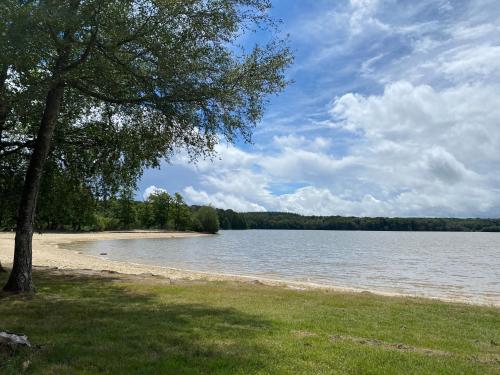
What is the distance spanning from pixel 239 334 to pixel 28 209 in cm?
712

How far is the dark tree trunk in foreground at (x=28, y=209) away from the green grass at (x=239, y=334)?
67cm

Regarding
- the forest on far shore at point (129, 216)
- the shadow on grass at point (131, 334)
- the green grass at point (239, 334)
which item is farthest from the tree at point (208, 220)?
the shadow on grass at point (131, 334)

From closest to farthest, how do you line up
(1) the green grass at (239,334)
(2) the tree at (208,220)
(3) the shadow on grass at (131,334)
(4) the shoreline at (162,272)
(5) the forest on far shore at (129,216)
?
(3) the shadow on grass at (131,334), (1) the green grass at (239,334), (5) the forest on far shore at (129,216), (4) the shoreline at (162,272), (2) the tree at (208,220)

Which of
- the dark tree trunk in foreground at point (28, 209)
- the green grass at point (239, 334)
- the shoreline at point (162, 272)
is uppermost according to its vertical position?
the dark tree trunk in foreground at point (28, 209)

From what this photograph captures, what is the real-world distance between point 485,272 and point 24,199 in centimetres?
3393

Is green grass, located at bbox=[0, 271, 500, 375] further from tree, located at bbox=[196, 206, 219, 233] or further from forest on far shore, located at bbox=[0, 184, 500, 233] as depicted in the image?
tree, located at bbox=[196, 206, 219, 233]

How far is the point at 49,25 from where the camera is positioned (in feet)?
31.3

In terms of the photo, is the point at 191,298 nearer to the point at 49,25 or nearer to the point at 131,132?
the point at 131,132

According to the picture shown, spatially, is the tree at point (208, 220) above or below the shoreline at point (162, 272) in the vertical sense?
above

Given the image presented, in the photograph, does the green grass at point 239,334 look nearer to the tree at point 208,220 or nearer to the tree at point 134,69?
the tree at point 134,69

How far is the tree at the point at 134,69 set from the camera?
9734 mm

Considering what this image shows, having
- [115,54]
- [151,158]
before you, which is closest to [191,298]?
[151,158]

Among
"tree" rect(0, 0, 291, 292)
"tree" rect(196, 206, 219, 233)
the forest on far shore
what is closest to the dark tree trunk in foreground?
"tree" rect(0, 0, 291, 292)

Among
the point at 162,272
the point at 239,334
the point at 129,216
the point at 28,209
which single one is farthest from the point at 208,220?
the point at 239,334
